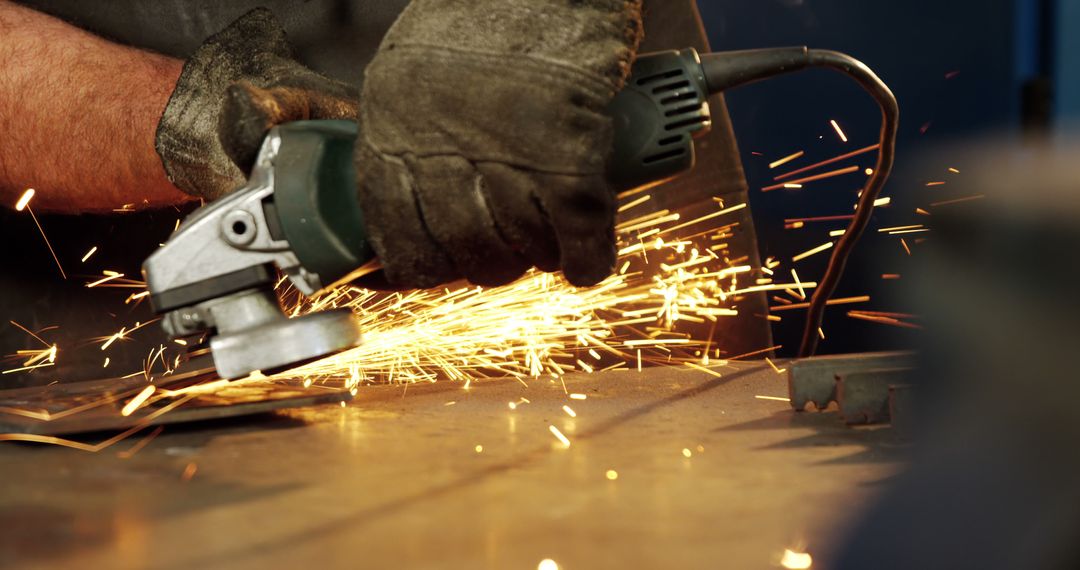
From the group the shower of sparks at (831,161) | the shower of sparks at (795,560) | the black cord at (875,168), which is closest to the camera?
the shower of sparks at (795,560)

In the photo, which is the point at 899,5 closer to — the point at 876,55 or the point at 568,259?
the point at 876,55

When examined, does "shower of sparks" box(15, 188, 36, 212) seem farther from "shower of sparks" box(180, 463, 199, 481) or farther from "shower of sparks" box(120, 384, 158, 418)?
"shower of sparks" box(180, 463, 199, 481)

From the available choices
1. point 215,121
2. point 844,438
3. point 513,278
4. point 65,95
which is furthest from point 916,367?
point 65,95

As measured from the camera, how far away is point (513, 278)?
106 centimetres

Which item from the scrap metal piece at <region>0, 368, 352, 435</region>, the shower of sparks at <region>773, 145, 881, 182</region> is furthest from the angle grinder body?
the shower of sparks at <region>773, 145, 881, 182</region>

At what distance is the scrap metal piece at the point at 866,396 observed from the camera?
100cm

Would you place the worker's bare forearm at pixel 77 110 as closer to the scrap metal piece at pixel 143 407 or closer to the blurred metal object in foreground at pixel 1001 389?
the scrap metal piece at pixel 143 407

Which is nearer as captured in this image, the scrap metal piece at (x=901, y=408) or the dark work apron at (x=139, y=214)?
the scrap metal piece at (x=901, y=408)

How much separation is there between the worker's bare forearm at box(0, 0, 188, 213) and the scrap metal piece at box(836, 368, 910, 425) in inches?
51.2

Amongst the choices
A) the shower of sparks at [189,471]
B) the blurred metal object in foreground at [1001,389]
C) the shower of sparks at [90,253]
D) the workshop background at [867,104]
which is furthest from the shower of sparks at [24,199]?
the blurred metal object in foreground at [1001,389]

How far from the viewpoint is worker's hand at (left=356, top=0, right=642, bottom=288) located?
913 mm

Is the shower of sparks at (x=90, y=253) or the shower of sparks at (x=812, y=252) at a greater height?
the shower of sparks at (x=90, y=253)

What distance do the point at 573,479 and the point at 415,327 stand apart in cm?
104

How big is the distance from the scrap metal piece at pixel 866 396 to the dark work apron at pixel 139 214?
3.29ft
